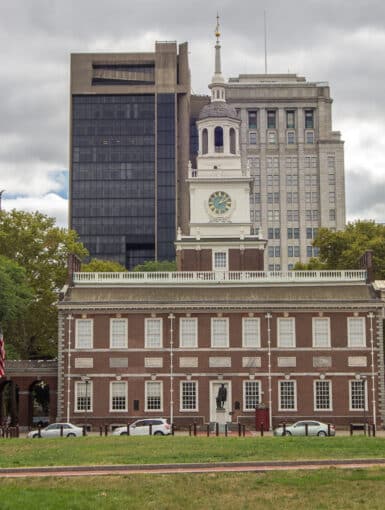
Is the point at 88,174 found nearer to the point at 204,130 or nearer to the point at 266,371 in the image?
the point at 204,130

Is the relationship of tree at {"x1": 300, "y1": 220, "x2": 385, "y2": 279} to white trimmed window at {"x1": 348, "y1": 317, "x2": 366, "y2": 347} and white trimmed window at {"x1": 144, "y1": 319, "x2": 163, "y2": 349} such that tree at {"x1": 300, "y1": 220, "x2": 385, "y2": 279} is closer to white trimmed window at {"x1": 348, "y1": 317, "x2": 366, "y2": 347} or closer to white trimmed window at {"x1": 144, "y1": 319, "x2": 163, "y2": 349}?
white trimmed window at {"x1": 348, "y1": 317, "x2": 366, "y2": 347}

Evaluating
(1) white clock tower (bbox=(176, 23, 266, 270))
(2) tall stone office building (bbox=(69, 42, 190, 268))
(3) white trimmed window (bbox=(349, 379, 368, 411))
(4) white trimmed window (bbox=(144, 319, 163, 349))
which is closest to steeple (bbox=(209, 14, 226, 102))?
(1) white clock tower (bbox=(176, 23, 266, 270))

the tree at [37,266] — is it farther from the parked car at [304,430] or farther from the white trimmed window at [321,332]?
the parked car at [304,430]

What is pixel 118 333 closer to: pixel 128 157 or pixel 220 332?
pixel 220 332

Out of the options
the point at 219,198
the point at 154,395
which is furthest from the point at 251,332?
the point at 219,198

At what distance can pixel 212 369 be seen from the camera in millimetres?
66438

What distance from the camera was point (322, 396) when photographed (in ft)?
217

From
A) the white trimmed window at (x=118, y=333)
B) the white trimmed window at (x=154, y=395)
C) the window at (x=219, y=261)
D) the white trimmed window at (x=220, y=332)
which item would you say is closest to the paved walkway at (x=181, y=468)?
the white trimmed window at (x=154, y=395)

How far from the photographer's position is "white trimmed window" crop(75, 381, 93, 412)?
6606 centimetres

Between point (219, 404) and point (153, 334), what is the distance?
7.13 metres

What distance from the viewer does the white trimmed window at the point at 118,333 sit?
66750 millimetres

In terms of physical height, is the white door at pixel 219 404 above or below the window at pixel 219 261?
below

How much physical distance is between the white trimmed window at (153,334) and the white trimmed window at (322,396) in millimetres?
10996

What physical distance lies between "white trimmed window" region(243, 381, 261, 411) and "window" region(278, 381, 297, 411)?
1490mm
